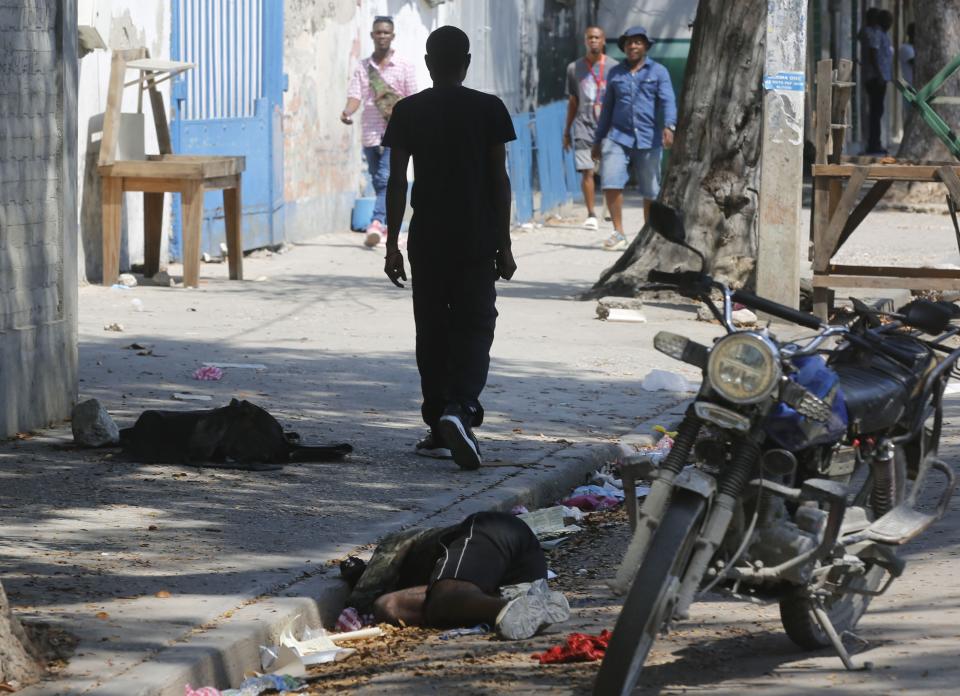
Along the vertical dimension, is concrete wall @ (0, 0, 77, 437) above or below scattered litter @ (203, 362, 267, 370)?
above

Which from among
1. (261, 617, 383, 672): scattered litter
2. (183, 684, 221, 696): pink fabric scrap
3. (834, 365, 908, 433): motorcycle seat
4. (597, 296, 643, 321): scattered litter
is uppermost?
(834, 365, 908, 433): motorcycle seat

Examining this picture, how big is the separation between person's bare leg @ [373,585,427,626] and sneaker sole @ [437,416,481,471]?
169 centimetres

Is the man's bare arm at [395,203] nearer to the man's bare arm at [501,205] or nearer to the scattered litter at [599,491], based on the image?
the man's bare arm at [501,205]

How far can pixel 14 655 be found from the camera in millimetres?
4148

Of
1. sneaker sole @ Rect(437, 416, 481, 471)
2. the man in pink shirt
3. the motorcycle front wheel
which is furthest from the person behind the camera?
the man in pink shirt

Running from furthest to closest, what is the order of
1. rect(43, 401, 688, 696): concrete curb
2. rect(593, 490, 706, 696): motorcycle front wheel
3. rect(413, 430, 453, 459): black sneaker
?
1. rect(413, 430, 453, 459): black sneaker
2. rect(43, 401, 688, 696): concrete curb
3. rect(593, 490, 706, 696): motorcycle front wheel

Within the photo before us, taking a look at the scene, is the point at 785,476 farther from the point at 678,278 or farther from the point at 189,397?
the point at 189,397

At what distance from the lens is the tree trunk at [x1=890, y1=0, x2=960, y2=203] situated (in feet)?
66.7

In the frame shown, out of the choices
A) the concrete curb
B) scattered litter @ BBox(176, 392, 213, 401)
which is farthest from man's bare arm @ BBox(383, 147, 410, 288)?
scattered litter @ BBox(176, 392, 213, 401)

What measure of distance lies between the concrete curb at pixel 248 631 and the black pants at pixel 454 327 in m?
0.47

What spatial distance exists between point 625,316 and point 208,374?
12.1 feet

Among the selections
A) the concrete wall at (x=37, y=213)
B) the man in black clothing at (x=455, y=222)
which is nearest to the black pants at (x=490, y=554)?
the man in black clothing at (x=455, y=222)

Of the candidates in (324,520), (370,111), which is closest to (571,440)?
(324,520)

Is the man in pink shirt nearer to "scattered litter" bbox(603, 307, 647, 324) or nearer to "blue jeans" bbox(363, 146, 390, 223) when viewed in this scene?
"blue jeans" bbox(363, 146, 390, 223)
